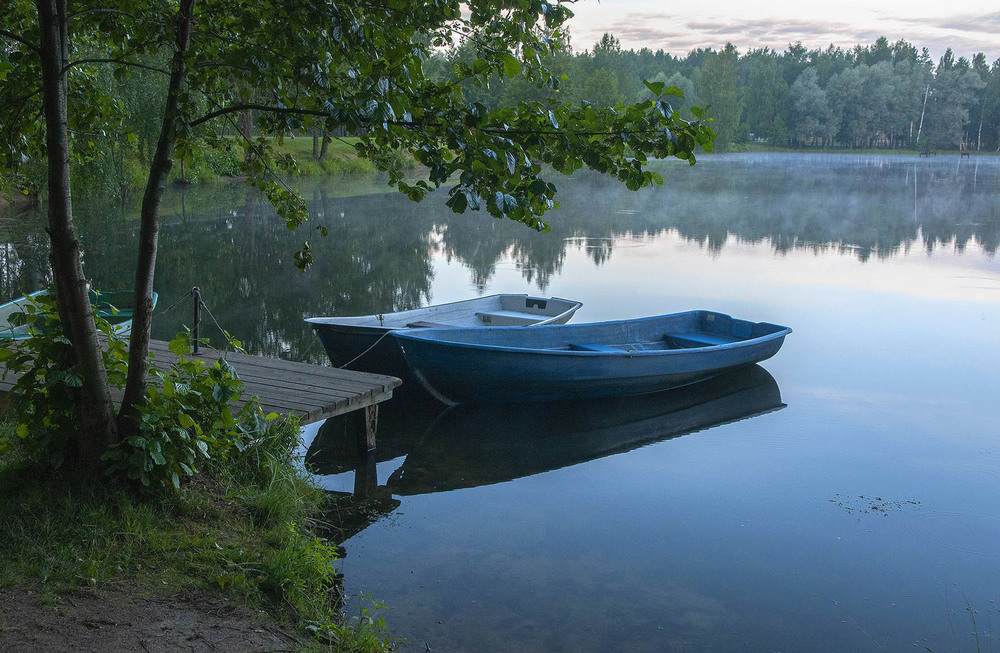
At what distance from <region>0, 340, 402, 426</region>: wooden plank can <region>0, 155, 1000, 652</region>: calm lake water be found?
35.3 inches

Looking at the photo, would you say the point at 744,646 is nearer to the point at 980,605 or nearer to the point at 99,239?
the point at 980,605

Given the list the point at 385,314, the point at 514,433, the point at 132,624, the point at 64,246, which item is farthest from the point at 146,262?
the point at 385,314

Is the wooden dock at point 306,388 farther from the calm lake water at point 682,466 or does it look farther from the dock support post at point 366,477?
the calm lake water at point 682,466

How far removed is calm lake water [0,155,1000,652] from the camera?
536 centimetres

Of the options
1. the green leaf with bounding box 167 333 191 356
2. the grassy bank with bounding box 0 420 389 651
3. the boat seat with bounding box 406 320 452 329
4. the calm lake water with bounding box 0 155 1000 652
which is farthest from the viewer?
the boat seat with bounding box 406 320 452 329

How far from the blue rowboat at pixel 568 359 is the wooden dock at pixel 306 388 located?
4.91 ft

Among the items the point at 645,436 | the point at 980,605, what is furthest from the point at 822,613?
the point at 645,436

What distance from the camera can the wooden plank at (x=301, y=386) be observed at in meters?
6.13

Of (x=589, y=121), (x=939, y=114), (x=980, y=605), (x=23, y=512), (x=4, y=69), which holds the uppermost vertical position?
(x=939, y=114)

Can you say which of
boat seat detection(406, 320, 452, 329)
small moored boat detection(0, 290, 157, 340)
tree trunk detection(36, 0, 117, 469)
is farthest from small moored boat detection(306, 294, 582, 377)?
tree trunk detection(36, 0, 117, 469)

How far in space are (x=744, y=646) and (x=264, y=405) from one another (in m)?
3.61

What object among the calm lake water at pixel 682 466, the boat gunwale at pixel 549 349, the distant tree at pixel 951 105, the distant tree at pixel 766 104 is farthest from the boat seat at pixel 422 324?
the distant tree at pixel 951 105

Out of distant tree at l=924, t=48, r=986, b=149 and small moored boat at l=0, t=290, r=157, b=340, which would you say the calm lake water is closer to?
small moored boat at l=0, t=290, r=157, b=340

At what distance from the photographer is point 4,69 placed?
4727mm
